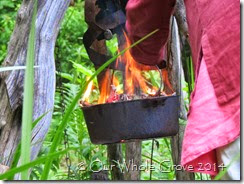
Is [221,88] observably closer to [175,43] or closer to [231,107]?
[231,107]

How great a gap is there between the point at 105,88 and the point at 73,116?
0.64 meters

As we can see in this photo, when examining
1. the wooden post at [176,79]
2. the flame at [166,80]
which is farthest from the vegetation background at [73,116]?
the flame at [166,80]

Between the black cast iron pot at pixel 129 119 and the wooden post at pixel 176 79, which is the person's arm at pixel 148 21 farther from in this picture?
the wooden post at pixel 176 79

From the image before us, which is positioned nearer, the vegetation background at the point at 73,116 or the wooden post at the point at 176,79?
the wooden post at the point at 176,79

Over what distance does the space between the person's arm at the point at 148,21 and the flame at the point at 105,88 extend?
1.07 ft

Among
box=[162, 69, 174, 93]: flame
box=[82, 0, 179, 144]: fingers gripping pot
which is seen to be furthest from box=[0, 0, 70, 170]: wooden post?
box=[162, 69, 174, 93]: flame

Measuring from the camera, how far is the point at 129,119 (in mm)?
1569

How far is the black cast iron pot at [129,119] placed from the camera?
157 cm

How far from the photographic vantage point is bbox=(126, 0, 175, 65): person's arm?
4.05 ft

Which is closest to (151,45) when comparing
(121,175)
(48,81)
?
(48,81)

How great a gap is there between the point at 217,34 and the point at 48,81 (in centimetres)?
73

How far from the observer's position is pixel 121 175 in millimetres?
2320

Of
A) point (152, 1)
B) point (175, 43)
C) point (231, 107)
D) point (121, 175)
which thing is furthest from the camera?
point (121, 175)

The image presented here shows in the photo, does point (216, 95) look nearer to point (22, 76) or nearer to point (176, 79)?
point (22, 76)
